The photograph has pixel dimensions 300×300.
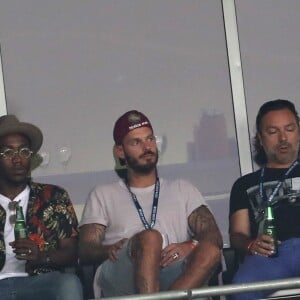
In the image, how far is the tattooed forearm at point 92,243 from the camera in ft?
20.9

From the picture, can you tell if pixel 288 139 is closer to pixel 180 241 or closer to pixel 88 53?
pixel 180 241

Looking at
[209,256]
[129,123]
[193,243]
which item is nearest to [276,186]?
[193,243]

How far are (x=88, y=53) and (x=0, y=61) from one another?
508 millimetres

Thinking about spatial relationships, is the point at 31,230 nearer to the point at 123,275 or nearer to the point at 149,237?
the point at 123,275

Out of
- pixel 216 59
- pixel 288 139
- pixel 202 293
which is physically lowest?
pixel 202 293

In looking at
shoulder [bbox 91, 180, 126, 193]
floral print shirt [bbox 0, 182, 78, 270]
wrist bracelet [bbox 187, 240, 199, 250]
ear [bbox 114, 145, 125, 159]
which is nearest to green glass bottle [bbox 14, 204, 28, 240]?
floral print shirt [bbox 0, 182, 78, 270]

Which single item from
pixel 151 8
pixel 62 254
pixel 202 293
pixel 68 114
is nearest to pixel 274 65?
pixel 151 8

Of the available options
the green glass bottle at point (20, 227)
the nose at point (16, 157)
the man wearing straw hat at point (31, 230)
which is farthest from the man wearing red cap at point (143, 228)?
the nose at point (16, 157)

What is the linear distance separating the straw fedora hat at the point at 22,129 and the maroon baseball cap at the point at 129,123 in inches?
17.6

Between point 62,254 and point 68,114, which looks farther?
point 68,114

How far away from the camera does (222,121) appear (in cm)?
720

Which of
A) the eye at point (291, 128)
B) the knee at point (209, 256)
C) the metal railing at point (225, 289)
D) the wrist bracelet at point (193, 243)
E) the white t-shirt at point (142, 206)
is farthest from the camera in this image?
the eye at point (291, 128)

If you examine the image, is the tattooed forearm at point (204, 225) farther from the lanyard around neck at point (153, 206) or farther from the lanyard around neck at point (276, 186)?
the lanyard around neck at point (276, 186)

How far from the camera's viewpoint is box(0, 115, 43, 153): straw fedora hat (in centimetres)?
663
